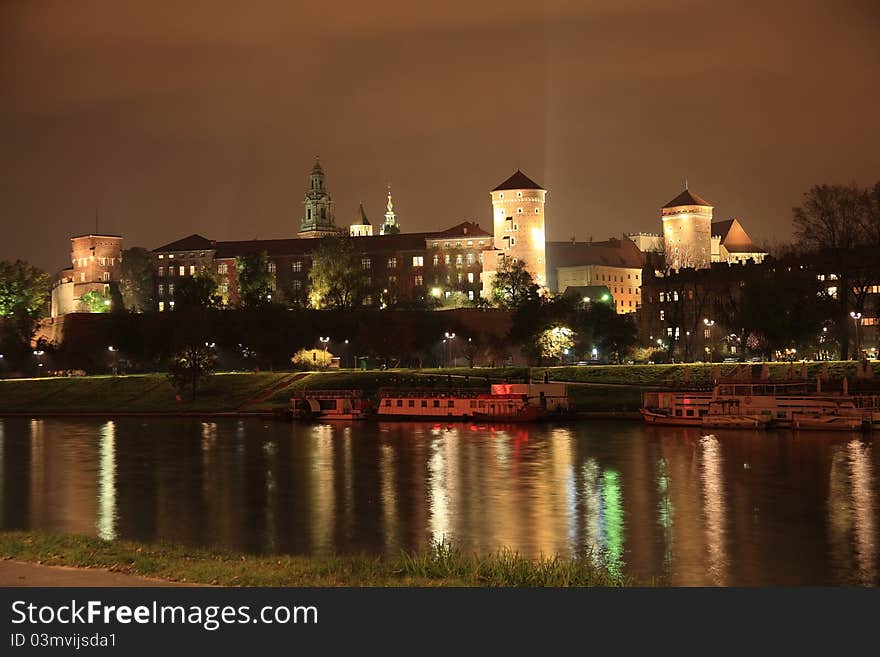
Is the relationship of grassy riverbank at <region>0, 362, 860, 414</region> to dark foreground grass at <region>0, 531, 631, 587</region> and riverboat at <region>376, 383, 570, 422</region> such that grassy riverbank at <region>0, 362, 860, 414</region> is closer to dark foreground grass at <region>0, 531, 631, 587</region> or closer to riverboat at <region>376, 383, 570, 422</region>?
riverboat at <region>376, 383, 570, 422</region>

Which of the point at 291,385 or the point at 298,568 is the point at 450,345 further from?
the point at 298,568

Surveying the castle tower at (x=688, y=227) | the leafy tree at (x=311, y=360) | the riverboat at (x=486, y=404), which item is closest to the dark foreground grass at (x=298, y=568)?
the riverboat at (x=486, y=404)

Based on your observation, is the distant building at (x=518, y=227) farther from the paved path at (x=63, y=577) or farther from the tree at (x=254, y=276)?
the paved path at (x=63, y=577)

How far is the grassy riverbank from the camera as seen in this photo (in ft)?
184

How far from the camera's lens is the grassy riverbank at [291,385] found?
184ft

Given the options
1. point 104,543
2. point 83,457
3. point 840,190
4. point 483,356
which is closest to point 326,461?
point 83,457

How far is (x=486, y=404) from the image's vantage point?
52.5 metres

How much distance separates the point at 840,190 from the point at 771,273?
16.2 m

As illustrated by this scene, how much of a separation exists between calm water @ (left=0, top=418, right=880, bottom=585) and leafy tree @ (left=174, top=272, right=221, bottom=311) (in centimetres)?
4121

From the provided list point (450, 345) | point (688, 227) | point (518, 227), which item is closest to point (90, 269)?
point (518, 227)

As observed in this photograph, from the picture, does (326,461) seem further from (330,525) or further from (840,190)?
(840,190)

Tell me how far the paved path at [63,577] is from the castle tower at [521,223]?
97.4 metres

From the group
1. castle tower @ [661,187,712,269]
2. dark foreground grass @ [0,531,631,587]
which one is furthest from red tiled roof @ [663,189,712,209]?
dark foreground grass @ [0,531,631,587]

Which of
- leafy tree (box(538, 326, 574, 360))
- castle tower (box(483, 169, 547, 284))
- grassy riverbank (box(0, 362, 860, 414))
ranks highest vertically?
castle tower (box(483, 169, 547, 284))
